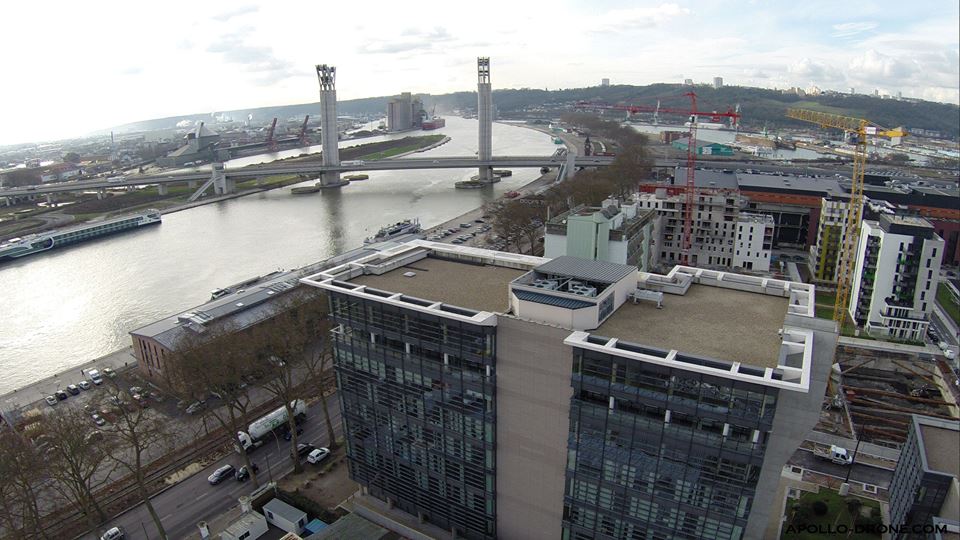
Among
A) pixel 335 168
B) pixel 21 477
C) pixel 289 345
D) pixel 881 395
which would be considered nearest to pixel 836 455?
pixel 881 395

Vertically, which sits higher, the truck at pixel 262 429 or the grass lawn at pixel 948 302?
the grass lawn at pixel 948 302

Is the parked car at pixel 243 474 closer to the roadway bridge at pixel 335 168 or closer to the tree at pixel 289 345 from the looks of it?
the tree at pixel 289 345

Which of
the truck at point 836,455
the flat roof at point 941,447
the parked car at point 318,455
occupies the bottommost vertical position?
the parked car at point 318,455

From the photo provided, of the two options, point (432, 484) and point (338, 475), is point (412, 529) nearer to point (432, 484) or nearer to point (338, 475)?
point (432, 484)

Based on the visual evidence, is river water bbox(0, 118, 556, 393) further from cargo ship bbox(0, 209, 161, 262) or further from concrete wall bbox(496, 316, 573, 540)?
concrete wall bbox(496, 316, 573, 540)

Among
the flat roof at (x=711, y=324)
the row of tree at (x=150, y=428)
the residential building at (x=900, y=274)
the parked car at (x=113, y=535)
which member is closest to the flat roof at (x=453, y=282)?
the flat roof at (x=711, y=324)

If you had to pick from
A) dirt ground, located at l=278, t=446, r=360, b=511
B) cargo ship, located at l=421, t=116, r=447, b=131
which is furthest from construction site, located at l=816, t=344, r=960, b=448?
cargo ship, located at l=421, t=116, r=447, b=131

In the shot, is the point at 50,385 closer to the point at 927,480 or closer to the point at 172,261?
the point at 172,261
